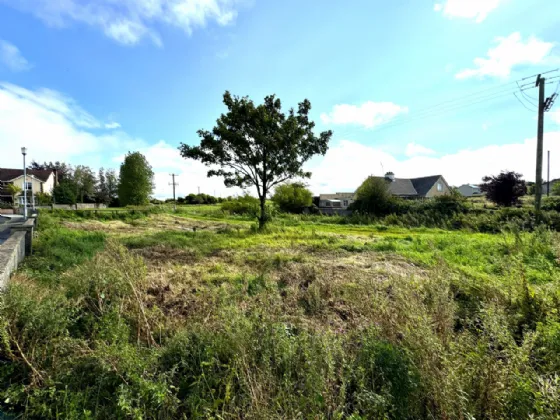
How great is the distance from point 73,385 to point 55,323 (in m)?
0.76

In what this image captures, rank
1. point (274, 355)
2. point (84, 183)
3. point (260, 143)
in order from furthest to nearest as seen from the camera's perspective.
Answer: point (84, 183)
point (260, 143)
point (274, 355)

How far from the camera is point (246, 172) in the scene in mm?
15250

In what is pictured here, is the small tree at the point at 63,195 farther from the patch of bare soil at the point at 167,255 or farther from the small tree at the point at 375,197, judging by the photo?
the patch of bare soil at the point at 167,255

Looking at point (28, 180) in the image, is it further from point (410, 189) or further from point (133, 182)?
point (410, 189)

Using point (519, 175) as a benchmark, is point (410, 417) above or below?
below

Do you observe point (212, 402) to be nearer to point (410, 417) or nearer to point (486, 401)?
point (410, 417)

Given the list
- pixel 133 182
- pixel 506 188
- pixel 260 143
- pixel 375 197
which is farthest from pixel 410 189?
pixel 133 182

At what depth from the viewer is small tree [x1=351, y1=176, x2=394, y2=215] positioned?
26.9 meters

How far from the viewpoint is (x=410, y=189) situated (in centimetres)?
4550

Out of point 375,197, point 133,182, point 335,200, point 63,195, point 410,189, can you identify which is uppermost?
point 133,182

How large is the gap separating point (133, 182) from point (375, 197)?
132ft

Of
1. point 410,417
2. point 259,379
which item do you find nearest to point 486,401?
point 410,417

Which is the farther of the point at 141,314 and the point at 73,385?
the point at 141,314

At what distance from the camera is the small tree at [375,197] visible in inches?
1059
